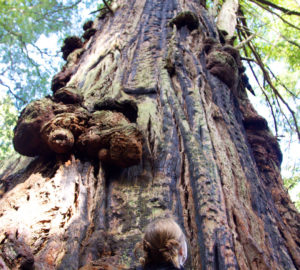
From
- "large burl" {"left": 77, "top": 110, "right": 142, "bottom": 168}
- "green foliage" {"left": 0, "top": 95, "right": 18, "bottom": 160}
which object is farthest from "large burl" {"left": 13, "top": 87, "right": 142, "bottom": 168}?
"green foliage" {"left": 0, "top": 95, "right": 18, "bottom": 160}

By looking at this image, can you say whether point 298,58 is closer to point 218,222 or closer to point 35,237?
point 218,222

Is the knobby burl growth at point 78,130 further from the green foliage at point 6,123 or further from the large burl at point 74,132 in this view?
the green foliage at point 6,123

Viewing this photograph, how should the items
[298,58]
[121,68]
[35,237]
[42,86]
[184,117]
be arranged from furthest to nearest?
[42,86] → [298,58] → [121,68] → [184,117] → [35,237]

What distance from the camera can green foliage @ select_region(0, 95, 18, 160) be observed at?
690cm

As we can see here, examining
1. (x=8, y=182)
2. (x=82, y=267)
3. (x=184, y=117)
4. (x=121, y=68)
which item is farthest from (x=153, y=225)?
(x=121, y=68)

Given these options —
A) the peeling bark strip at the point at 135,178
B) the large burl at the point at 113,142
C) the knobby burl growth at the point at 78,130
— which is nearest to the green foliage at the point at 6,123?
the peeling bark strip at the point at 135,178

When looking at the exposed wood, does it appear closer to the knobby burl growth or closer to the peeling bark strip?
the peeling bark strip

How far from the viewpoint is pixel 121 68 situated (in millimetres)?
2520

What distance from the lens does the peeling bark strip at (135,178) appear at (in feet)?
4.09

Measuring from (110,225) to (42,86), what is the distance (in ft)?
20.9

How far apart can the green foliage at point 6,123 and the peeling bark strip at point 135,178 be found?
4866mm

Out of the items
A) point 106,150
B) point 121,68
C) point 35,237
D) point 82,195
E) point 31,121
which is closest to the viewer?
point 35,237

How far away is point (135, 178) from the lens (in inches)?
62.2

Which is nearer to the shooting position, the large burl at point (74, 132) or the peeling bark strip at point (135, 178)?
the peeling bark strip at point (135, 178)
